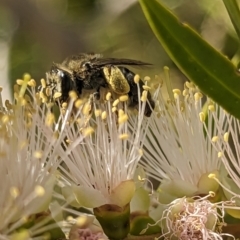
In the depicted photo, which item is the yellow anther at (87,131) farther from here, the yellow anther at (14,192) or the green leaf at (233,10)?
the green leaf at (233,10)

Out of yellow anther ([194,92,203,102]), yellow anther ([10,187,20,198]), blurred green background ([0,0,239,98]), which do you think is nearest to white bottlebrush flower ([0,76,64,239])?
yellow anther ([10,187,20,198])

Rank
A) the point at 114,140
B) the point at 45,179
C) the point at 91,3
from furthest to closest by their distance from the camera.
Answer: the point at 91,3
the point at 114,140
the point at 45,179

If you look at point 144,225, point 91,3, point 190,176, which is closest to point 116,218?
point 144,225

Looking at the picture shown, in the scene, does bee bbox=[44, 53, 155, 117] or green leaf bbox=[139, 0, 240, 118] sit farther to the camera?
bee bbox=[44, 53, 155, 117]

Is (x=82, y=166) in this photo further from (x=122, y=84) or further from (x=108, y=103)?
(x=122, y=84)

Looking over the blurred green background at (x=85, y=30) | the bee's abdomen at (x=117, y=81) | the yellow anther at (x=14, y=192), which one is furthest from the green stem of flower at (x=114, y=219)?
the blurred green background at (x=85, y=30)

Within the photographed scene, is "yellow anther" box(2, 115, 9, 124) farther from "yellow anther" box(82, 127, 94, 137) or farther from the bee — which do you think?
the bee

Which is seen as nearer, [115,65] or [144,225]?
[144,225]

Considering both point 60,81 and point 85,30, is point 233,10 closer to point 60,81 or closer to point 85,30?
point 60,81
